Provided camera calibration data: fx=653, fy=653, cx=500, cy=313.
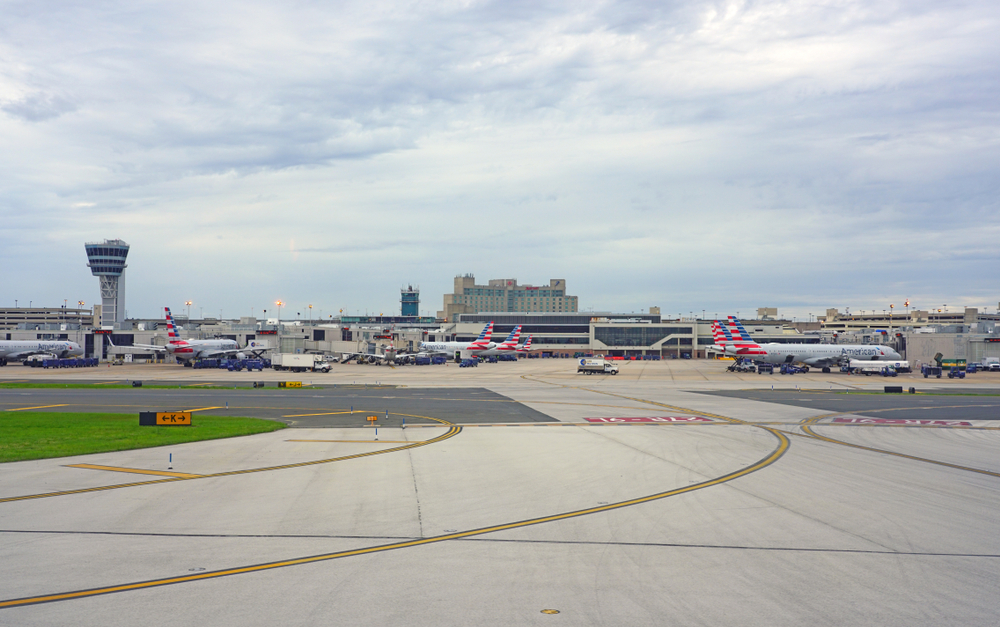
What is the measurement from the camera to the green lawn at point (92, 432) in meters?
26.8

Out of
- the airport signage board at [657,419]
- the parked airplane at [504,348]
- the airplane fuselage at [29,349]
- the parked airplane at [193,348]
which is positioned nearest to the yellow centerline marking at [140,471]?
the airport signage board at [657,419]

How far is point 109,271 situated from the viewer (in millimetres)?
194500

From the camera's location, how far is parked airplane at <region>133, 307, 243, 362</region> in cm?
10731

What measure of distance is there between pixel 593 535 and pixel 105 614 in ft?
32.4

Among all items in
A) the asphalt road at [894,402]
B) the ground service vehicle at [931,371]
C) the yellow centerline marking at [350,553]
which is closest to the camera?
the yellow centerline marking at [350,553]

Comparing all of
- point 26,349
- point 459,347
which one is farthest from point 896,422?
point 26,349

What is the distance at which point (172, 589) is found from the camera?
11664mm

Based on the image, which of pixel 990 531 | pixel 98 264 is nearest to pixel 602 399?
pixel 990 531

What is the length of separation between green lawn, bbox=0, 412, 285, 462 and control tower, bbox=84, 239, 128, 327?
177330 mm

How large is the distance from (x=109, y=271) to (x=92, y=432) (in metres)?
190

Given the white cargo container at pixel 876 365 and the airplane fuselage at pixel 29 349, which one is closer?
the white cargo container at pixel 876 365

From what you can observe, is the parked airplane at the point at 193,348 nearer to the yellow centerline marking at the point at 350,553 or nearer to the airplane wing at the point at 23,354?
the airplane wing at the point at 23,354

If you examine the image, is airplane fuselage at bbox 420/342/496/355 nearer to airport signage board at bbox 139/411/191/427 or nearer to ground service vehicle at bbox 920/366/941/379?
ground service vehicle at bbox 920/366/941/379

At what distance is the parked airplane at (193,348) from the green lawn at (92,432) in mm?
70826
